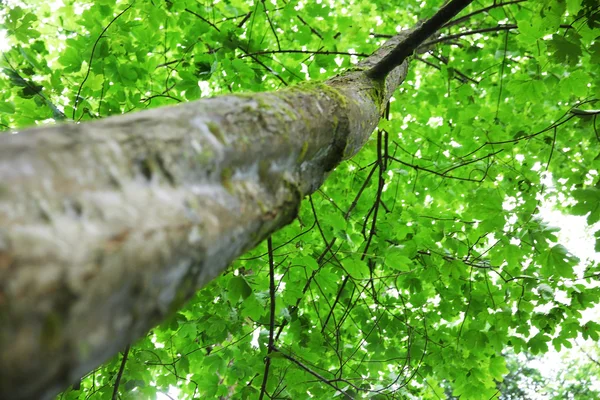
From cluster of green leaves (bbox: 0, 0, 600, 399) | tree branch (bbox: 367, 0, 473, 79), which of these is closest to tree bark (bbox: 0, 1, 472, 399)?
tree branch (bbox: 367, 0, 473, 79)

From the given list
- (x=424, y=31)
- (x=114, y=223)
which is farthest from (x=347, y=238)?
(x=114, y=223)

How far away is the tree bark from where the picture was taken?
0.35 m

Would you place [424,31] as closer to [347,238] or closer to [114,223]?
[347,238]

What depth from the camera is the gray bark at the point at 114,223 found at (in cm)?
35

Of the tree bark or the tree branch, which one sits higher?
the tree branch

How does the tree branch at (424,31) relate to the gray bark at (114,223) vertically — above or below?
above

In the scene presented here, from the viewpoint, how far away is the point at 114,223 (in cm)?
43

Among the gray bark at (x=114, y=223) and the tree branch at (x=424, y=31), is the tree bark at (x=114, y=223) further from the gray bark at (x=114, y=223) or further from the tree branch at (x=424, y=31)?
the tree branch at (x=424, y=31)

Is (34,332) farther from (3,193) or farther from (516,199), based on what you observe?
(516,199)

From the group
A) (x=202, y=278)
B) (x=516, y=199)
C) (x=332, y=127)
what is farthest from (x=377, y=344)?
(x=202, y=278)

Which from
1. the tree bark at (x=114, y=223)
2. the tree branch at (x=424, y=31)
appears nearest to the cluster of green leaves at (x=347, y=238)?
the tree branch at (x=424, y=31)

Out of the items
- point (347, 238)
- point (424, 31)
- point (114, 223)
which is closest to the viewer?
point (114, 223)

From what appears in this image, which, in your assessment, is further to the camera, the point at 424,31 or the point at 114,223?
the point at 424,31

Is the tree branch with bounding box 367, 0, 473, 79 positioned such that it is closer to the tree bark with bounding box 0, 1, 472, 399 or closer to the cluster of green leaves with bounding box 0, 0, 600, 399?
the cluster of green leaves with bounding box 0, 0, 600, 399
